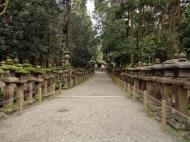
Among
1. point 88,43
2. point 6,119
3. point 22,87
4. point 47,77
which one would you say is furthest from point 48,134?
point 88,43

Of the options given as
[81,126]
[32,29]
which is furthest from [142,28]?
[81,126]

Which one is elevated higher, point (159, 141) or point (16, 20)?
point (16, 20)

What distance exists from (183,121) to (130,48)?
867 inches

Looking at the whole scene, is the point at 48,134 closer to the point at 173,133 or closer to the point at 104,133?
the point at 104,133

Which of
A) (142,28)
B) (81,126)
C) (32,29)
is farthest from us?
(142,28)

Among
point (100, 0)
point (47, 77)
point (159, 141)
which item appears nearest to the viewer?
point (159, 141)

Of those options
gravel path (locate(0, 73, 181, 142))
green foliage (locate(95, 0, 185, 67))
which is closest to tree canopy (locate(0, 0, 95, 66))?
green foliage (locate(95, 0, 185, 67))

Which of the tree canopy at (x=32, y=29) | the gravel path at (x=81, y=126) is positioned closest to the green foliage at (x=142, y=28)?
the tree canopy at (x=32, y=29)

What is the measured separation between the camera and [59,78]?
25.4 m

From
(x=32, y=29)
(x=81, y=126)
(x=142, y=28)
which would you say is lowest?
(x=81, y=126)

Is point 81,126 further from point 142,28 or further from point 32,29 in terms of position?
point 142,28

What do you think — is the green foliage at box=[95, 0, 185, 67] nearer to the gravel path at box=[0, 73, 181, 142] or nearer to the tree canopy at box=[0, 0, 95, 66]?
the tree canopy at box=[0, 0, 95, 66]

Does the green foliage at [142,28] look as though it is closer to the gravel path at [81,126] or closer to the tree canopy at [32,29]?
the tree canopy at [32,29]

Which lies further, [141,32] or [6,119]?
[141,32]
